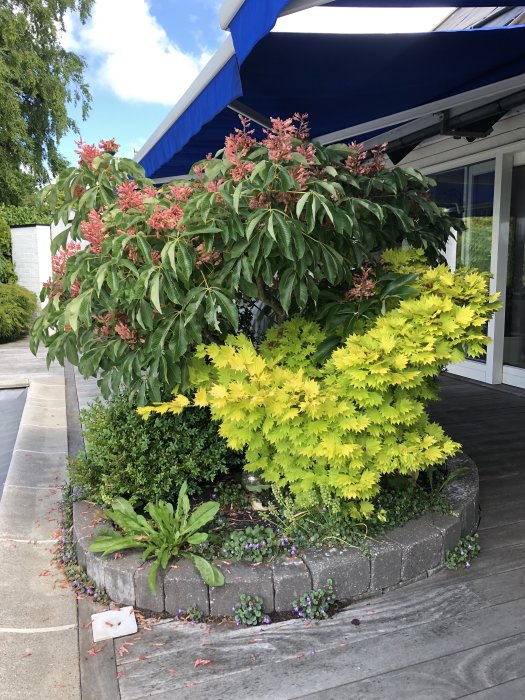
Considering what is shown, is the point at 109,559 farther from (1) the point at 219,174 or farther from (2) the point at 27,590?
(1) the point at 219,174

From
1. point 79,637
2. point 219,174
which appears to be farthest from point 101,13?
point 79,637

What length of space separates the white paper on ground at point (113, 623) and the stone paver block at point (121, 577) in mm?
50

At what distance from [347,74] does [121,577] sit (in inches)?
101

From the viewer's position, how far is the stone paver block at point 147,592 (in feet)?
6.91

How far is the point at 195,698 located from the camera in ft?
5.58

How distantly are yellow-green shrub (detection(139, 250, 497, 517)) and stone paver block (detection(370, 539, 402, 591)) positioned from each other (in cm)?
15

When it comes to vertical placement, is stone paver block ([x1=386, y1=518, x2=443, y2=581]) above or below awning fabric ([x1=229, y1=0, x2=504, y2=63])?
below

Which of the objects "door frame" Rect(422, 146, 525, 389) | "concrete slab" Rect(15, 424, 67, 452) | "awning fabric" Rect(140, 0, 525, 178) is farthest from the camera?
"door frame" Rect(422, 146, 525, 389)

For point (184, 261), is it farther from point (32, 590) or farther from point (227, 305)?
point (32, 590)

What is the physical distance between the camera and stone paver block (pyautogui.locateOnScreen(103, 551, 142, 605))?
2.14m

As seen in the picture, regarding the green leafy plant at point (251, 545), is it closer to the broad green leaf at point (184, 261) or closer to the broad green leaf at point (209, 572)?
the broad green leaf at point (209, 572)

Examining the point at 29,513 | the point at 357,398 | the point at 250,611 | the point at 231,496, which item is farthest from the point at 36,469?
the point at 357,398

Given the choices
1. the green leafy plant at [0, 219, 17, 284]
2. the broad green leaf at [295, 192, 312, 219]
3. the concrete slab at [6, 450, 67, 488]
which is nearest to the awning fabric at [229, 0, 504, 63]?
the broad green leaf at [295, 192, 312, 219]

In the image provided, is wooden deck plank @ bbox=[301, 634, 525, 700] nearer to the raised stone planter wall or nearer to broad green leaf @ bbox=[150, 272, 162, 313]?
the raised stone planter wall
